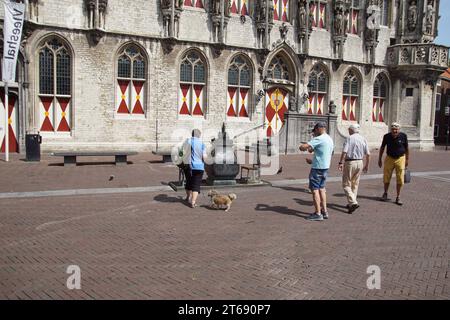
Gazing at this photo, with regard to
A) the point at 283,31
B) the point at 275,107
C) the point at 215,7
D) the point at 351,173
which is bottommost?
the point at 351,173

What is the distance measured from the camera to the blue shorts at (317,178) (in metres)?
7.72

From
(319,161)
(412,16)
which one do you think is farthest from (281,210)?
(412,16)

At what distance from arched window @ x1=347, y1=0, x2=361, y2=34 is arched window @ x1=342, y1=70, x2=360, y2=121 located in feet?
8.25

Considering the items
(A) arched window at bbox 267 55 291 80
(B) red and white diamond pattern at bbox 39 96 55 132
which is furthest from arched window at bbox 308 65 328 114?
(B) red and white diamond pattern at bbox 39 96 55 132

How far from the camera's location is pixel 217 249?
601 centimetres

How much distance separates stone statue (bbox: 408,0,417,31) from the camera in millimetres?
26500

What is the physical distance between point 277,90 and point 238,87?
249 cm

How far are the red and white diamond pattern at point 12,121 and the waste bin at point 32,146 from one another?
3.06 m

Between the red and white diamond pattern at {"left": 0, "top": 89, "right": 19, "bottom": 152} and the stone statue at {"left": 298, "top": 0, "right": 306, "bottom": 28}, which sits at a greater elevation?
the stone statue at {"left": 298, "top": 0, "right": 306, "bottom": 28}

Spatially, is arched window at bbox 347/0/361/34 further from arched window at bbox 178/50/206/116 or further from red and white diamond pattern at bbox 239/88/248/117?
arched window at bbox 178/50/206/116

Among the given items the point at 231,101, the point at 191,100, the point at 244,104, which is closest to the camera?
the point at 191,100

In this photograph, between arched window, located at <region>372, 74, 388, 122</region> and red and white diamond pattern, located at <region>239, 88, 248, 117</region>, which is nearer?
red and white diamond pattern, located at <region>239, 88, 248, 117</region>

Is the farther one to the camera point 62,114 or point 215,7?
point 215,7

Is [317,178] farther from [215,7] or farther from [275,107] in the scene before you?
[275,107]
